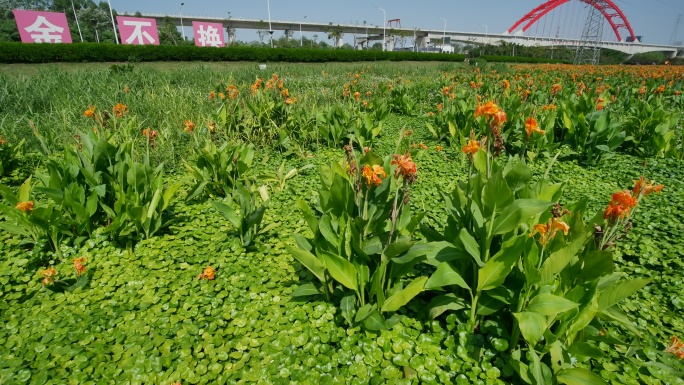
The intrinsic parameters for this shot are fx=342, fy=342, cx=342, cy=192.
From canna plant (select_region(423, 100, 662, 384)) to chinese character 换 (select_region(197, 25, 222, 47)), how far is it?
24214 mm

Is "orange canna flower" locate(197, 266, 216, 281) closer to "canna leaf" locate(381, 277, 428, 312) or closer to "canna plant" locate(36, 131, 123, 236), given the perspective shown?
"canna plant" locate(36, 131, 123, 236)

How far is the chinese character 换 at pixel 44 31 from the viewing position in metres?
16.2

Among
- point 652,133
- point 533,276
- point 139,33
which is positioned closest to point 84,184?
point 533,276

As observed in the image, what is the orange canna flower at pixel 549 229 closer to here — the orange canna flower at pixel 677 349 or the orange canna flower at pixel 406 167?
the orange canna flower at pixel 406 167

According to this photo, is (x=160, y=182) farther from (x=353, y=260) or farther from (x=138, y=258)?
(x=353, y=260)

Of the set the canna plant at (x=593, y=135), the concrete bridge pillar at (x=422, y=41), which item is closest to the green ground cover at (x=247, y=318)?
the canna plant at (x=593, y=135)

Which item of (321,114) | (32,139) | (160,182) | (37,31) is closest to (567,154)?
(321,114)

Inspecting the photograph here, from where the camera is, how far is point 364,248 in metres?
1.71

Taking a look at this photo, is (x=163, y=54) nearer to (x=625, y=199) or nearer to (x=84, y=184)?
(x=84, y=184)

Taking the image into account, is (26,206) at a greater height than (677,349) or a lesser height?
greater

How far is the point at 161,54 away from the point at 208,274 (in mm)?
23091

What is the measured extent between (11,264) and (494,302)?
295 centimetres

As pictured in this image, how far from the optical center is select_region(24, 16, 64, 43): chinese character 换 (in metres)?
16.2

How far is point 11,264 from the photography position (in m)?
2.24
